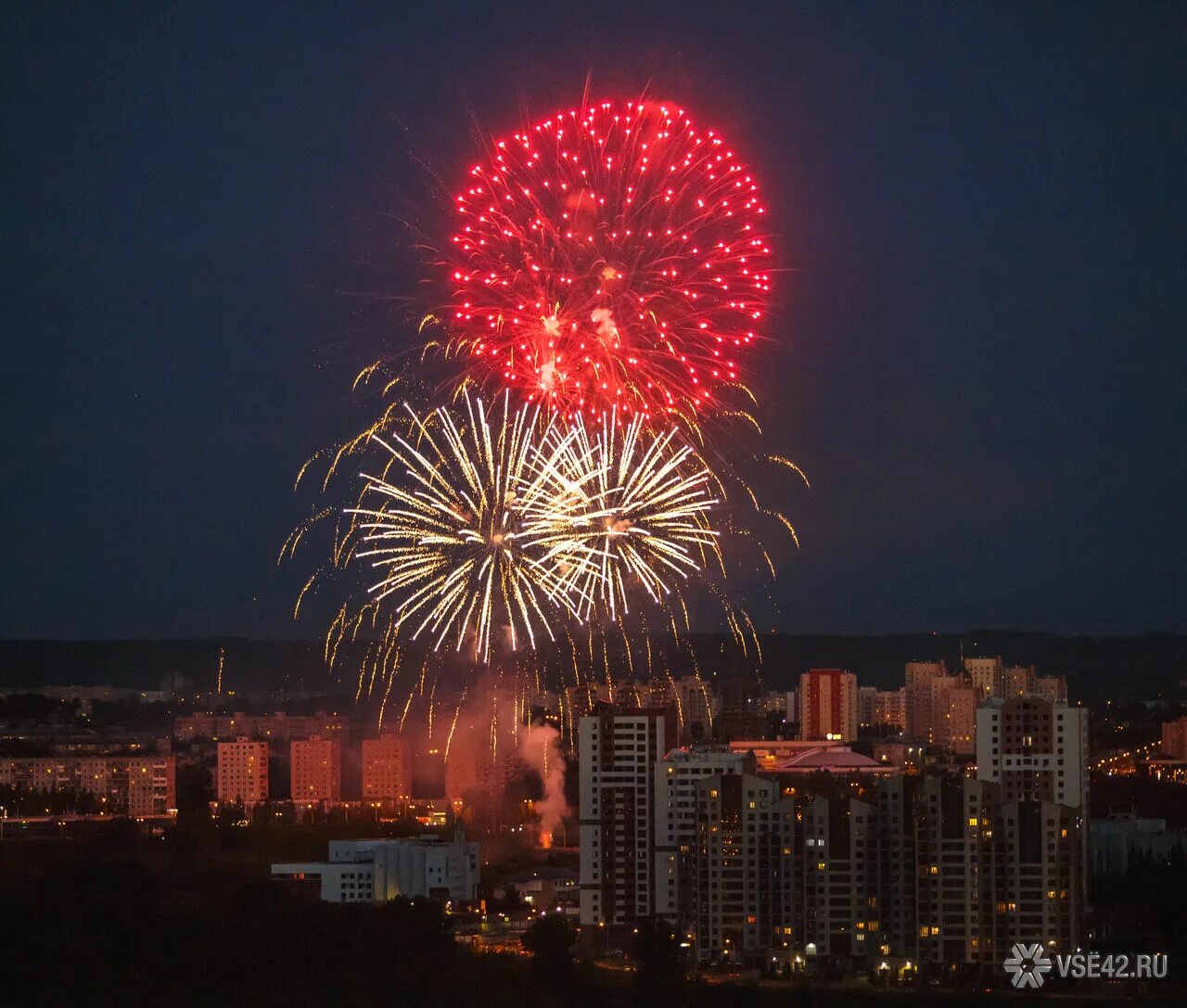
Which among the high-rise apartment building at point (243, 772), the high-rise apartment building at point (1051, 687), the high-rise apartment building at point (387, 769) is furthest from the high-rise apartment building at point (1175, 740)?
the high-rise apartment building at point (243, 772)

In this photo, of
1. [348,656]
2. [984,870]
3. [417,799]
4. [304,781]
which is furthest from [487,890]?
[348,656]

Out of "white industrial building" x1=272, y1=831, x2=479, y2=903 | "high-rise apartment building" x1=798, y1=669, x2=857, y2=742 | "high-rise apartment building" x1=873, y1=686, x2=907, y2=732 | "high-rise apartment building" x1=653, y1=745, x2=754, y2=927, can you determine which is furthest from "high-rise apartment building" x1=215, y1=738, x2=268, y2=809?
"high-rise apartment building" x1=653, y1=745, x2=754, y2=927

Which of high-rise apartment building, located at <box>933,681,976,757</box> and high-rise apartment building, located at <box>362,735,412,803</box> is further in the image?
high-rise apartment building, located at <box>933,681,976,757</box>

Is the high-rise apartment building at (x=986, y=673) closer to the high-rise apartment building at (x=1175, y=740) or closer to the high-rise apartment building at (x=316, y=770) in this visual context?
the high-rise apartment building at (x=1175, y=740)

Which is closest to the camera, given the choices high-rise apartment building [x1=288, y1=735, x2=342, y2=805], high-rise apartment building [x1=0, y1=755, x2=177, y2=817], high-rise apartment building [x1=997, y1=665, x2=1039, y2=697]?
high-rise apartment building [x1=0, y1=755, x2=177, y2=817]

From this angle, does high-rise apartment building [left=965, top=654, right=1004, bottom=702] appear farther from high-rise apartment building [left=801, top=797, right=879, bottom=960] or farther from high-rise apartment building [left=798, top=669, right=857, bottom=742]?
high-rise apartment building [left=801, top=797, right=879, bottom=960]

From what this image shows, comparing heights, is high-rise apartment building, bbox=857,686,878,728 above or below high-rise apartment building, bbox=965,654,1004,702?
below
